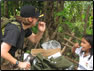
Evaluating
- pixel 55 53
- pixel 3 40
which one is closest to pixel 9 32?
pixel 3 40

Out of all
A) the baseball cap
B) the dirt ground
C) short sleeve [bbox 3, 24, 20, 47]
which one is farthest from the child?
the dirt ground

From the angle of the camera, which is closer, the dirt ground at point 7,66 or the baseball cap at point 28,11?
the baseball cap at point 28,11

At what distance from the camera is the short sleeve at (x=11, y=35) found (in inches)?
78.4

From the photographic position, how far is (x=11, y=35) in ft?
6.56

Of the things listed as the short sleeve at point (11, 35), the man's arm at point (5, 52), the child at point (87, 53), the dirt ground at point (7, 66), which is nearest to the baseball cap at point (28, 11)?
the short sleeve at point (11, 35)

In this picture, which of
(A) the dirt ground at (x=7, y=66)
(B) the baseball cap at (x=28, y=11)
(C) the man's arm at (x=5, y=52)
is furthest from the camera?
(A) the dirt ground at (x=7, y=66)

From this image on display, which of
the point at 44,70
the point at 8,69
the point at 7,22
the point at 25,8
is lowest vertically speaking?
the point at 8,69

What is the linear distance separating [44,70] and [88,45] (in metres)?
0.92

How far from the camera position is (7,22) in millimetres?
2137

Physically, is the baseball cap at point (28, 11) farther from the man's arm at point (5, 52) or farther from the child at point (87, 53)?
the child at point (87, 53)

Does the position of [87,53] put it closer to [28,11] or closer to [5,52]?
[28,11]

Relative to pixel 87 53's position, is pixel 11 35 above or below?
above

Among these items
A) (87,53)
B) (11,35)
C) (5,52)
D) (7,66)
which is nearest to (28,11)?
(11,35)

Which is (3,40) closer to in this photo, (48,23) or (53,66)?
(53,66)
